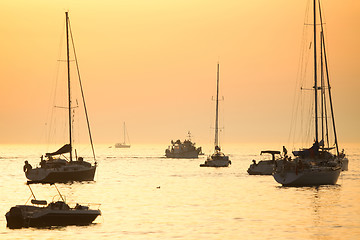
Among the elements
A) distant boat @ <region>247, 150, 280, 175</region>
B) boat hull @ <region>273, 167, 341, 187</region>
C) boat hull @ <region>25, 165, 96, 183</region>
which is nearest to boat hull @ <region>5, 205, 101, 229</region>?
boat hull @ <region>273, 167, 341, 187</region>

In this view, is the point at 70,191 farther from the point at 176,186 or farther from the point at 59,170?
the point at 176,186

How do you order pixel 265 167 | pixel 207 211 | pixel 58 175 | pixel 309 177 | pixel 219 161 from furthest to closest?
pixel 219 161 → pixel 265 167 → pixel 58 175 → pixel 309 177 → pixel 207 211

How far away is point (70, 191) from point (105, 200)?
11.8 metres

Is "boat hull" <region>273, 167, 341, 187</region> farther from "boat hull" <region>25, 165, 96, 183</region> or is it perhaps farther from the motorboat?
the motorboat

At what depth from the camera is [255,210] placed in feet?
251

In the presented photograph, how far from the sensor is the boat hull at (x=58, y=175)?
107m

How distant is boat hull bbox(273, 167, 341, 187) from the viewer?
9812cm

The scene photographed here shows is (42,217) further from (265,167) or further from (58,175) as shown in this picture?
(265,167)

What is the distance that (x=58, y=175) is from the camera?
10700cm

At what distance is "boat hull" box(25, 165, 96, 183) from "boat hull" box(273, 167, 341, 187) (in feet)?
83.2

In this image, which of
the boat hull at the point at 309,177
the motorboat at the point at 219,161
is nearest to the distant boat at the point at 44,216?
the boat hull at the point at 309,177

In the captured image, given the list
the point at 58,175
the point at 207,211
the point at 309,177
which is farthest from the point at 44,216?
the point at 58,175

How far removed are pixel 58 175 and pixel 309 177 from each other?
31803 millimetres

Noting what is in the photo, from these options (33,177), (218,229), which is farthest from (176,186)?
(218,229)
